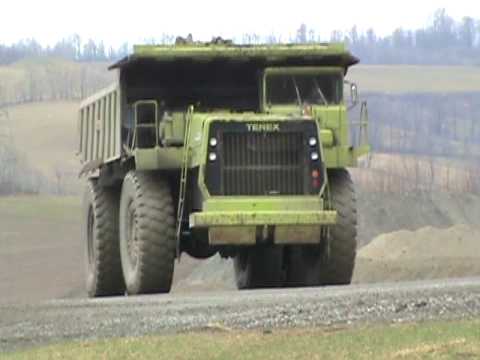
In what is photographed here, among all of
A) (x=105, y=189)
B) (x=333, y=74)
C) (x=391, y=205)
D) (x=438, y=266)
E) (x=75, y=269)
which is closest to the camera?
(x=333, y=74)

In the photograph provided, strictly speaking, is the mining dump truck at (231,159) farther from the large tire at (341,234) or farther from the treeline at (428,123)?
the treeline at (428,123)

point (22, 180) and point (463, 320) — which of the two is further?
point (22, 180)

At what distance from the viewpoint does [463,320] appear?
12.3m

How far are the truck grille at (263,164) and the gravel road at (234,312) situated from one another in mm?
2326

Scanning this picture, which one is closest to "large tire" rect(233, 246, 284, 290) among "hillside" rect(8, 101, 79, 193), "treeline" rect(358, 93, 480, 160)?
"hillside" rect(8, 101, 79, 193)

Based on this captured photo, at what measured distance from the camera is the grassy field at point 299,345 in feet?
33.8

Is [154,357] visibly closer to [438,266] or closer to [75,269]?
[438,266]

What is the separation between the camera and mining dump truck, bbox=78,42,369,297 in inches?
773

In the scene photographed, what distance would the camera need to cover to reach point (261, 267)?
2320 cm

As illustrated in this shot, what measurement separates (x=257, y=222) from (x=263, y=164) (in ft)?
3.21

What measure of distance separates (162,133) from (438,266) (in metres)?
9.11

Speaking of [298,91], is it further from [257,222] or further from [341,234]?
[257,222]

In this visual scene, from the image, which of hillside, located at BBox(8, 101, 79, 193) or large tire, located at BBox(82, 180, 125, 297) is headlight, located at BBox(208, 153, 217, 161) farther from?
hillside, located at BBox(8, 101, 79, 193)

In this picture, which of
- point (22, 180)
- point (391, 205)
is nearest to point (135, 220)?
point (391, 205)
